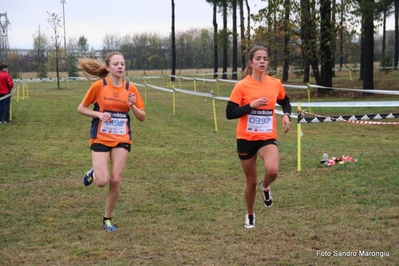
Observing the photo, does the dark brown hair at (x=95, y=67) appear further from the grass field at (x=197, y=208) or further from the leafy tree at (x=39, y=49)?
the leafy tree at (x=39, y=49)

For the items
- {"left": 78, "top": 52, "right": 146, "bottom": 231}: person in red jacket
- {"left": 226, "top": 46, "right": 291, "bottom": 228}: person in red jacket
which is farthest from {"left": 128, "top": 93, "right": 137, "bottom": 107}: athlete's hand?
{"left": 226, "top": 46, "right": 291, "bottom": 228}: person in red jacket

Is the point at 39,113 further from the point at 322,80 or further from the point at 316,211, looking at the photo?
the point at 316,211

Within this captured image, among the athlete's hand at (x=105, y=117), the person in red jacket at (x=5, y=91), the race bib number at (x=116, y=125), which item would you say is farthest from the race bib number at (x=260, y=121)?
the person in red jacket at (x=5, y=91)

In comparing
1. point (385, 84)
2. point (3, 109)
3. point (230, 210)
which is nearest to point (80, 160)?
point (230, 210)

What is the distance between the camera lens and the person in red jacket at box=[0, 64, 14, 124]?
19.8 metres

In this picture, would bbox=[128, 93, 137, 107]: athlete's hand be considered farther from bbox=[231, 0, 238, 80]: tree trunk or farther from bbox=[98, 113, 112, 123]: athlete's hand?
bbox=[231, 0, 238, 80]: tree trunk

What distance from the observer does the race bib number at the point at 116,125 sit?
6699 mm

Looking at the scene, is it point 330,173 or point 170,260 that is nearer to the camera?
point 170,260

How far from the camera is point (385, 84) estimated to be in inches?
1321

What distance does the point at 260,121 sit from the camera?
6609 mm

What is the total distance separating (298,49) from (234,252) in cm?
2777

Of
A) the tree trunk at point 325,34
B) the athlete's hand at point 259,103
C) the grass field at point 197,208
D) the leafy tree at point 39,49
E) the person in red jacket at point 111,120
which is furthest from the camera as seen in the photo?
the leafy tree at point 39,49

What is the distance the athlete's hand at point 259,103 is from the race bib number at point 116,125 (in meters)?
1.49

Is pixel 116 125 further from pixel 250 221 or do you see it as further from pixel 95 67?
pixel 250 221
